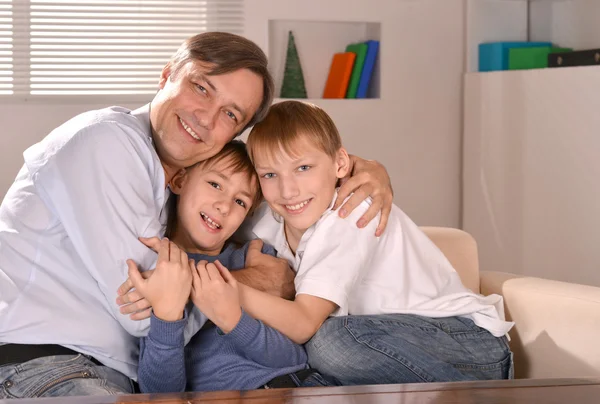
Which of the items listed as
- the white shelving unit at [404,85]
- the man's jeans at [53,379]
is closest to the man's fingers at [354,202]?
the man's jeans at [53,379]

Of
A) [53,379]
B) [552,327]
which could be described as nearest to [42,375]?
[53,379]

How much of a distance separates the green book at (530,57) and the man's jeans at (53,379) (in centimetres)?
321

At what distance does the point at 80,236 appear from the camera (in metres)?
1.68

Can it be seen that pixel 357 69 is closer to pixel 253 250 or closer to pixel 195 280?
pixel 253 250

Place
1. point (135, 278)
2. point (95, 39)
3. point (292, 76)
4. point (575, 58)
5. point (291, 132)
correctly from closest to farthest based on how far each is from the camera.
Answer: point (135, 278)
point (291, 132)
point (575, 58)
point (95, 39)
point (292, 76)

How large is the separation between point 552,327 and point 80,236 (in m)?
1.07

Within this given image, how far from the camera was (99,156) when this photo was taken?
1693 millimetres

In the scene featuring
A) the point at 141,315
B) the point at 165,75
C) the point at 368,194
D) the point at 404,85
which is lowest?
the point at 141,315

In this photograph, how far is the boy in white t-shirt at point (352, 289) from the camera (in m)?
1.75

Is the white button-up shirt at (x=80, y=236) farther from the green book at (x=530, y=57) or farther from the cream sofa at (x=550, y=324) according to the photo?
the green book at (x=530, y=57)

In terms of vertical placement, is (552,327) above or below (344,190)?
below

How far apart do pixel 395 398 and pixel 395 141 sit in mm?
3435

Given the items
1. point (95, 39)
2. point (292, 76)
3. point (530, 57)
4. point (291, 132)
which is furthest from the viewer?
point (292, 76)

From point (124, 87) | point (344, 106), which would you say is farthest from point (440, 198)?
point (124, 87)
